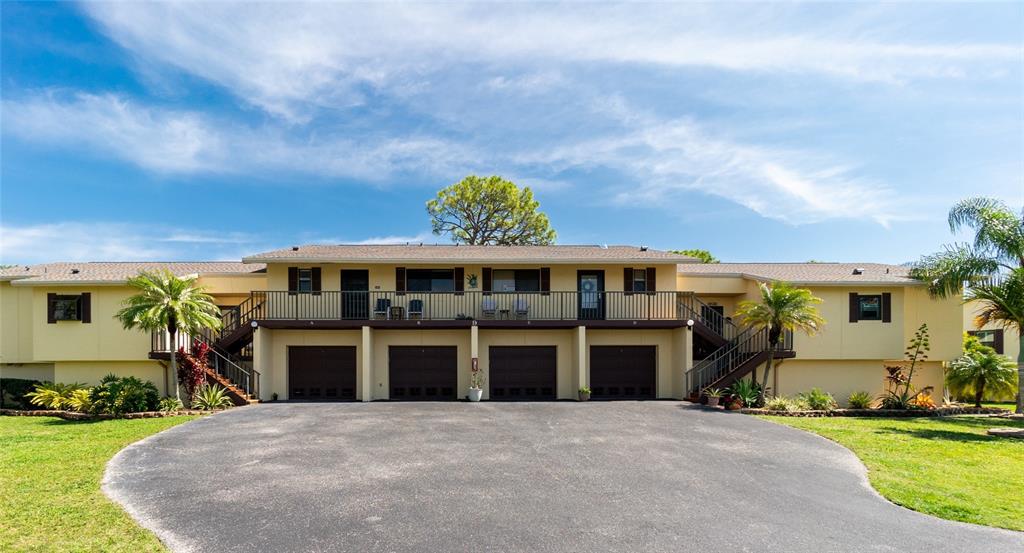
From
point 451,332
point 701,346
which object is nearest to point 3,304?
point 451,332

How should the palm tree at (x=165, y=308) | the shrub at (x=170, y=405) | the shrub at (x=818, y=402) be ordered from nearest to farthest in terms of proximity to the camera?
the shrub at (x=170, y=405)
the palm tree at (x=165, y=308)
the shrub at (x=818, y=402)

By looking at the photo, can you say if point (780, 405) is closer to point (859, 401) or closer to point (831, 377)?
point (859, 401)

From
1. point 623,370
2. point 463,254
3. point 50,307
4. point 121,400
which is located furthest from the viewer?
point 463,254

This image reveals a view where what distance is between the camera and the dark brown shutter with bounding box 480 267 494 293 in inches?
801

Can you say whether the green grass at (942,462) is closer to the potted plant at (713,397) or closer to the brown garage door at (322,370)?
the potted plant at (713,397)

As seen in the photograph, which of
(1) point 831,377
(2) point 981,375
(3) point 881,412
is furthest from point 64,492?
(2) point 981,375

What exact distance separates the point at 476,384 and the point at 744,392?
354 inches

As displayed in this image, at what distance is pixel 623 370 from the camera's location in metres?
20.6

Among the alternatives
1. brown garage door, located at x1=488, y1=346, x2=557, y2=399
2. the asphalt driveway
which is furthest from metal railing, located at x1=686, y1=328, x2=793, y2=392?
the asphalt driveway

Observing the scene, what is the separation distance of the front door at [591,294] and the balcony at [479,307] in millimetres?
38

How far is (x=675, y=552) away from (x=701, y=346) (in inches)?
637

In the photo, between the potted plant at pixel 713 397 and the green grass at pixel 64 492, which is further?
the potted plant at pixel 713 397

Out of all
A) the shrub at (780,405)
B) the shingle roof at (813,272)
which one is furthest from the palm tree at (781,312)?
the shingle roof at (813,272)

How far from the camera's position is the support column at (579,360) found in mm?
19266
